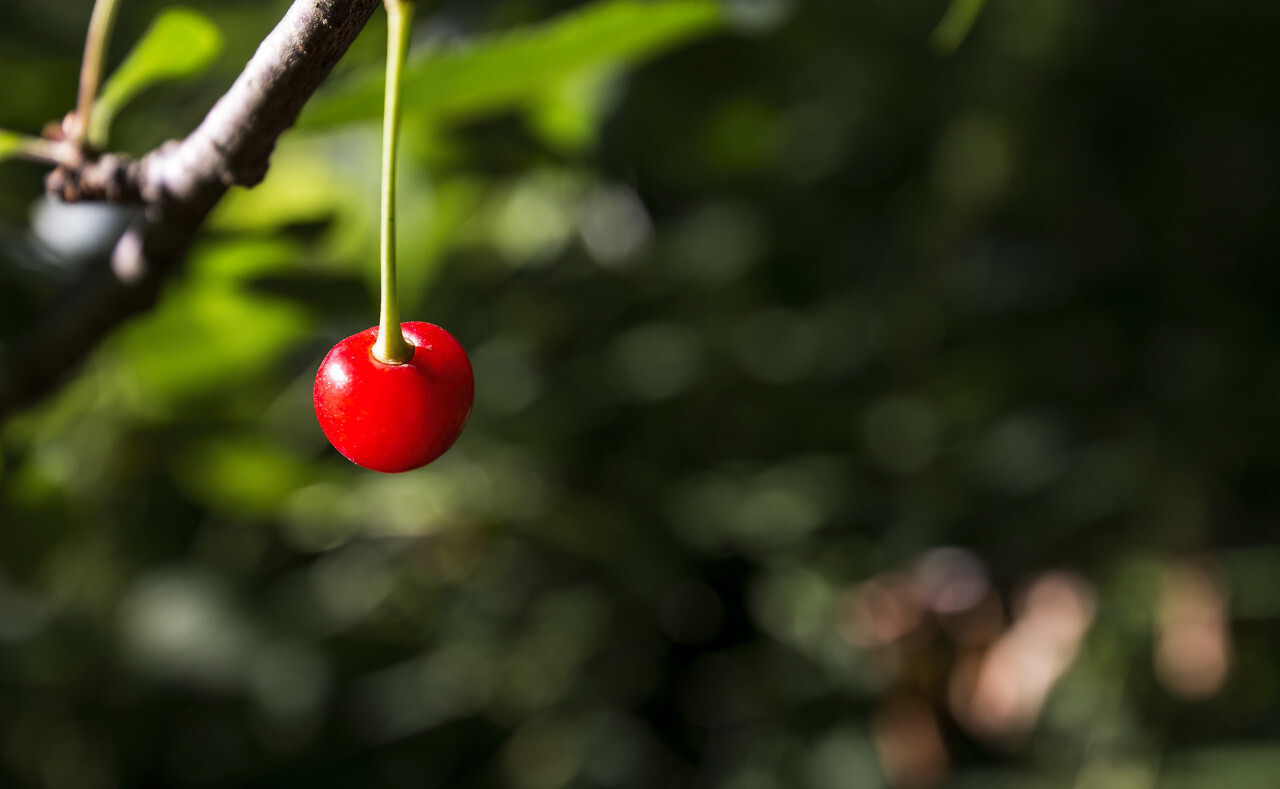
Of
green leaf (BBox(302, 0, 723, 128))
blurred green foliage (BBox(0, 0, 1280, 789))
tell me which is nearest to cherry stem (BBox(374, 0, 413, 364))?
green leaf (BBox(302, 0, 723, 128))

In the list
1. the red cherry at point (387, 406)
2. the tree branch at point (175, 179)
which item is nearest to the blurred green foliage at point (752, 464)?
the tree branch at point (175, 179)

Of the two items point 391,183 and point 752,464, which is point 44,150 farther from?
point 752,464

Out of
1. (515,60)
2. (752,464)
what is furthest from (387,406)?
(752,464)

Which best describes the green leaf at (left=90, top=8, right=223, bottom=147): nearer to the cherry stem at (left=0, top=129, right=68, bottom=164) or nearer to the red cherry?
the cherry stem at (left=0, top=129, right=68, bottom=164)

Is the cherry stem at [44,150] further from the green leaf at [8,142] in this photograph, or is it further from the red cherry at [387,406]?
the red cherry at [387,406]

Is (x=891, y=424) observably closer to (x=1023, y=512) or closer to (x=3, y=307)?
(x=1023, y=512)

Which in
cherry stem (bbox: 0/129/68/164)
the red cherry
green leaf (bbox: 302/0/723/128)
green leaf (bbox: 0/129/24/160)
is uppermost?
cherry stem (bbox: 0/129/68/164)

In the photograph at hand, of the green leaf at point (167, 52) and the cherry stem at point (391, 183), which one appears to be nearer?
the cherry stem at point (391, 183)
